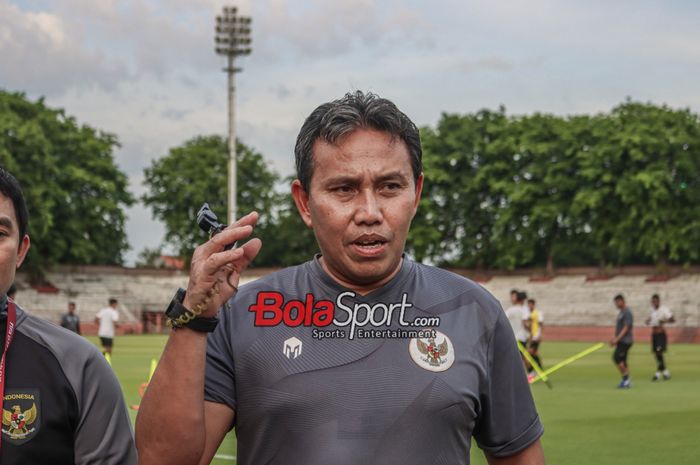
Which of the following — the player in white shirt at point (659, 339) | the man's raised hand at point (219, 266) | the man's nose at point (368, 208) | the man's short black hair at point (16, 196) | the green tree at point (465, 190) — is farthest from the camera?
the green tree at point (465, 190)

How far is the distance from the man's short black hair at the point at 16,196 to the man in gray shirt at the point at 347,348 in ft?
2.49

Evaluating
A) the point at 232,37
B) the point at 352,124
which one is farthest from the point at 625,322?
the point at 232,37

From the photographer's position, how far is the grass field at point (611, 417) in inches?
455

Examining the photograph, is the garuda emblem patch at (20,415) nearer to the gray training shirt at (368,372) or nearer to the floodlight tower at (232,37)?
the gray training shirt at (368,372)

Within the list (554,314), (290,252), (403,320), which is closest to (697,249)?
(554,314)

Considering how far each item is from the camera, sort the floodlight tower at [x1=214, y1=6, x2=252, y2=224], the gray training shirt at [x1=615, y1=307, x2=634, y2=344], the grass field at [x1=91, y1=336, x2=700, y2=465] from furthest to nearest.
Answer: the floodlight tower at [x1=214, y1=6, x2=252, y2=224] → the gray training shirt at [x1=615, y1=307, x2=634, y2=344] → the grass field at [x1=91, y1=336, x2=700, y2=465]

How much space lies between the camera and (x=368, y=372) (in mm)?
2975

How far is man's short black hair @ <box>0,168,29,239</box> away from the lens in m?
3.33

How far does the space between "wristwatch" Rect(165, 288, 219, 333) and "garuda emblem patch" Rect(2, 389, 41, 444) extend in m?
0.63

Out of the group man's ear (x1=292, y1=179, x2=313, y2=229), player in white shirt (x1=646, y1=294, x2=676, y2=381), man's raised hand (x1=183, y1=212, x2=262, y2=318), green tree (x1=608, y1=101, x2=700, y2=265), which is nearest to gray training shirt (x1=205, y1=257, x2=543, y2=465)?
man's ear (x1=292, y1=179, x2=313, y2=229)

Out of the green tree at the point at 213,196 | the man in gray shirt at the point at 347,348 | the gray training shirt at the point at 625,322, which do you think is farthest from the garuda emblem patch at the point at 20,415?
the green tree at the point at 213,196

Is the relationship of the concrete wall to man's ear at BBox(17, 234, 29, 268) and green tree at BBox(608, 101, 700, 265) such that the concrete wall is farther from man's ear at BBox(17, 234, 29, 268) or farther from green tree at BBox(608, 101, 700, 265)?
man's ear at BBox(17, 234, 29, 268)

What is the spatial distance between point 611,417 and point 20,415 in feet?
44.3

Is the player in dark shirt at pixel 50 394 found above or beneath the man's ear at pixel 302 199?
beneath
